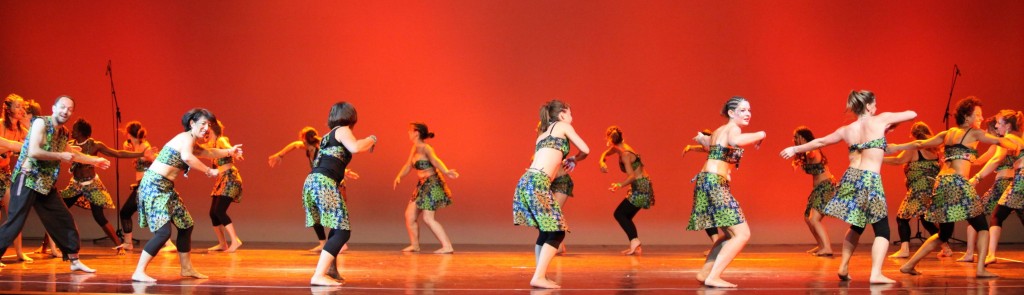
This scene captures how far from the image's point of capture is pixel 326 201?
19.7 ft

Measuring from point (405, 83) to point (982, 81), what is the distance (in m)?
6.49

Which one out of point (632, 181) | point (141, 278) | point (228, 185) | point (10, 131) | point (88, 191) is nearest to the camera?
point (141, 278)

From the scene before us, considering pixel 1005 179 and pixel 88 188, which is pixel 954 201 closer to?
pixel 1005 179

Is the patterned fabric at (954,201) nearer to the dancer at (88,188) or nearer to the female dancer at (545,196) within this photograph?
the female dancer at (545,196)

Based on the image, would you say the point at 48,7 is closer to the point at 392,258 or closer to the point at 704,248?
the point at 392,258

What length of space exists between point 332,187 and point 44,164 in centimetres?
223

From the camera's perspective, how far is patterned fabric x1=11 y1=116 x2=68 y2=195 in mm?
6646

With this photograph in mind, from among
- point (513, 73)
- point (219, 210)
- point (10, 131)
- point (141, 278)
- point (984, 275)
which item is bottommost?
point (984, 275)

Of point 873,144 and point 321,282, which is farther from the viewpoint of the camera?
point 873,144

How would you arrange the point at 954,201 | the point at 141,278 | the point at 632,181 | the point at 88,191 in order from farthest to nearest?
1. the point at 632,181
2. the point at 88,191
3. the point at 954,201
4. the point at 141,278

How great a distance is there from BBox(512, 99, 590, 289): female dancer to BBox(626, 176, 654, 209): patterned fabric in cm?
332

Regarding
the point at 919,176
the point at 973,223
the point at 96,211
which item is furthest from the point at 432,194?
the point at 973,223

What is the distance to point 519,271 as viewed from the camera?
7336 millimetres

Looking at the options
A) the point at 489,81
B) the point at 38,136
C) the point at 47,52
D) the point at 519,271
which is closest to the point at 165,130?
the point at 47,52
